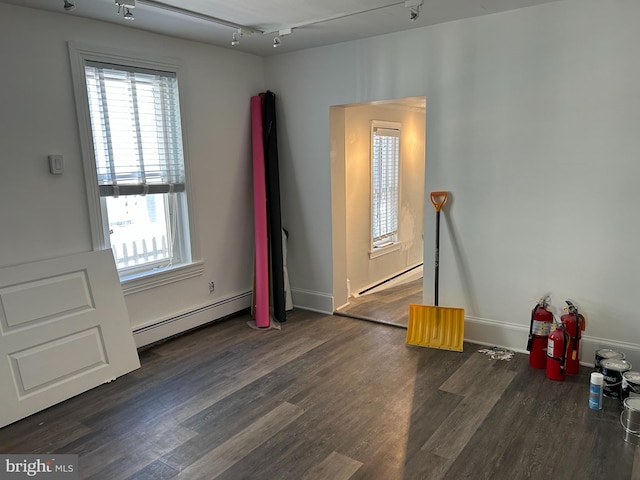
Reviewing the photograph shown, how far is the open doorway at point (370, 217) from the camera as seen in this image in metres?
4.31

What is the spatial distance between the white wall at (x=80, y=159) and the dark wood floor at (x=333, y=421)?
89 cm

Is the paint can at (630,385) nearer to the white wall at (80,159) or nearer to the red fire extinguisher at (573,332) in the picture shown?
the red fire extinguisher at (573,332)

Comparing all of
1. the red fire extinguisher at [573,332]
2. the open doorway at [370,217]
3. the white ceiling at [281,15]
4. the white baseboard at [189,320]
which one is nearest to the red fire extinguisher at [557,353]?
the red fire extinguisher at [573,332]

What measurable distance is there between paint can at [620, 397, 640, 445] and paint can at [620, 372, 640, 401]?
189 millimetres

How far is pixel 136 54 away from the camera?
A: 3.35m

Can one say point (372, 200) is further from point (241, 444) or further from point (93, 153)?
point (241, 444)

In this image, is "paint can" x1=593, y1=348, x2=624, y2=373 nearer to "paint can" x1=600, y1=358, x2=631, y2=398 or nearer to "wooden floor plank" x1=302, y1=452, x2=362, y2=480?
"paint can" x1=600, y1=358, x2=631, y2=398

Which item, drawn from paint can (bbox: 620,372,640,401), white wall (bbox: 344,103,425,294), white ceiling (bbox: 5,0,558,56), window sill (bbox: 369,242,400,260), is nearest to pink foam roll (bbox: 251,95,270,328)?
white ceiling (bbox: 5,0,558,56)

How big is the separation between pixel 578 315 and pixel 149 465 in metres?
2.76

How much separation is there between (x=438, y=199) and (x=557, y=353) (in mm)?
1376

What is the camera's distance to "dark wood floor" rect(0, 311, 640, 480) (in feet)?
7.27

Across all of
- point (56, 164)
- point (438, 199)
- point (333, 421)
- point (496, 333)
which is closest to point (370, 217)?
point (438, 199)

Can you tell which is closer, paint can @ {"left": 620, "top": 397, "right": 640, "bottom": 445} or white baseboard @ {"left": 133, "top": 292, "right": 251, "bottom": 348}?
paint can @ {"left": 620, "top": 397, "right": 640, "bottom": 445}

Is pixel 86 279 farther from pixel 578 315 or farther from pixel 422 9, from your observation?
pixel 578 315
